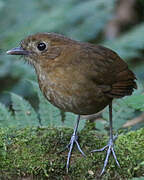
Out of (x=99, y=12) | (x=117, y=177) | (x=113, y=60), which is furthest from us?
(x=99, y=12)

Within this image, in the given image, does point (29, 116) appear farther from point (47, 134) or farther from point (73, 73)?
point (73, 73)

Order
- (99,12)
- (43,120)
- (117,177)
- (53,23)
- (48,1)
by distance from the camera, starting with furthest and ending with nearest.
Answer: (48,1), (99,12), (53,23), (43,120), (117,177)

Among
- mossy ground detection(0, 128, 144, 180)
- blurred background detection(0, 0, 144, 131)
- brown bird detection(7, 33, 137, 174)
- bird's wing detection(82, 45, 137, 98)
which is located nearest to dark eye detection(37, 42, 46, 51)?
brown bird detection(7, 33, 137, 174)

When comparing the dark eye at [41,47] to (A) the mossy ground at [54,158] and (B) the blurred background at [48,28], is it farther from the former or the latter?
(B) the blurred background at [48,28]

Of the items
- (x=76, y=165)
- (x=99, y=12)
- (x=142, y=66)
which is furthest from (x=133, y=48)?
(x=76, y=165)

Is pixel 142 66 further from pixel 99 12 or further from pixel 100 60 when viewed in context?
pixel 100 60

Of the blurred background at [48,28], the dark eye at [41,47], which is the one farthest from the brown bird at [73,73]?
the blurred background at [48,28]
